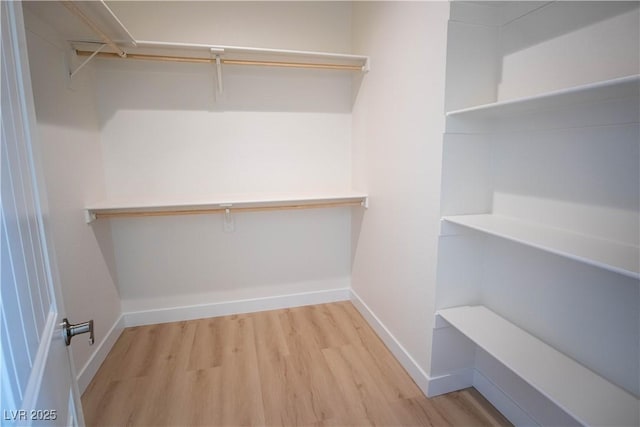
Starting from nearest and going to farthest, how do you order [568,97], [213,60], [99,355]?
[568,97]
[99,355]
[213,60]

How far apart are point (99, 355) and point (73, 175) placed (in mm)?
1082

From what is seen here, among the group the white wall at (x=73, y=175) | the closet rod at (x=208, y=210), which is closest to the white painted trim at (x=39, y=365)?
the white wall at (x=73, y=175)

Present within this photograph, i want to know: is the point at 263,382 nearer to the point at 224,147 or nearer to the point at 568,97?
the point at 224,147

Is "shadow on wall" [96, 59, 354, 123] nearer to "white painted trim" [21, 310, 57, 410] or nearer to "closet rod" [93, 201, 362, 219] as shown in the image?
"closet rod" [93, 201, 362, 219]

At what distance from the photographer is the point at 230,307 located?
8.24 ft

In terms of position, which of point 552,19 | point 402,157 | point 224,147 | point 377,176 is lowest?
point 377,176

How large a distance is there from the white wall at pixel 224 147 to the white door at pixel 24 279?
1564mm

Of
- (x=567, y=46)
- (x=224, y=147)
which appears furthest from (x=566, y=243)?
(x=224, y=147)

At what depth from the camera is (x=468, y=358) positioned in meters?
1.71

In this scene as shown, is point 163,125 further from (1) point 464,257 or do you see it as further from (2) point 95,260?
(1) point 464,257

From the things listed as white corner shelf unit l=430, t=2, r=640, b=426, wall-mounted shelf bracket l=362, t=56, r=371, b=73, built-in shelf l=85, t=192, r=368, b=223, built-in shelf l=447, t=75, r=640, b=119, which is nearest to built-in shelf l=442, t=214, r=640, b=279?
white corner shelf unit l=430, t=2, r=640, b=426

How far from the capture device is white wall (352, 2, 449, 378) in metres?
1.52

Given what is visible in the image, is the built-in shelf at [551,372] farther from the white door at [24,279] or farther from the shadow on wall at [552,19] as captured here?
the white door at [24,279]

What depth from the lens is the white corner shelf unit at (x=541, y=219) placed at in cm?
102
